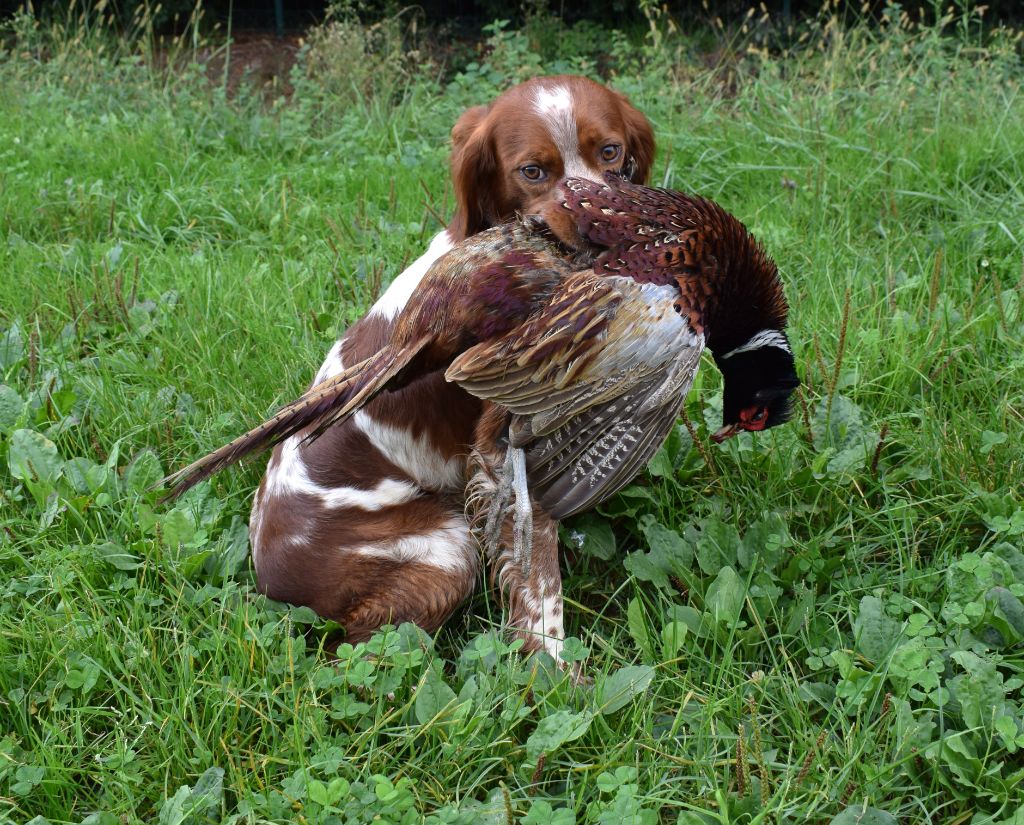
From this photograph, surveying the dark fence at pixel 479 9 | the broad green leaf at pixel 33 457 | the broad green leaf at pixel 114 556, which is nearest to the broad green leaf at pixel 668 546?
the broad green leaf at pixel 114 556

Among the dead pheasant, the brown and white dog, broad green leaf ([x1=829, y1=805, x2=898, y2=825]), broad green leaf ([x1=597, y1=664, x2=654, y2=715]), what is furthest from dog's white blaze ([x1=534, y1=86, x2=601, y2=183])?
broad green leaf ([x1=829, y1=805, x2=898, y2=825])

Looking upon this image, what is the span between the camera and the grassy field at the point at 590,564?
210 cm

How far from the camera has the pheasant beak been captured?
2707 millimetres

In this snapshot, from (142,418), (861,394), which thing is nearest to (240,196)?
(142,418)

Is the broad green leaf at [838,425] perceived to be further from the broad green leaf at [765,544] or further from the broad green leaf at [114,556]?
the broad green leaf at [114,556]

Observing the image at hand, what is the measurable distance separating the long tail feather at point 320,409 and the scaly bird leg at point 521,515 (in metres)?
0.34

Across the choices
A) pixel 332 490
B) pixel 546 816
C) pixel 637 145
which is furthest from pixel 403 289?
pixel 546 816

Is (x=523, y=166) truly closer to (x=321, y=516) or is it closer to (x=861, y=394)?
(x=321, y=516)

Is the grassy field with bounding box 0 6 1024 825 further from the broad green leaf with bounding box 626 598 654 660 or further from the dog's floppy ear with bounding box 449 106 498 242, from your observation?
the dog's floppy ear with bounding box 449 106 498 242

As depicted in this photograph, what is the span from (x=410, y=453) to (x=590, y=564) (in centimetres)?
58

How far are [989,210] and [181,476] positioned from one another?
3268 mm

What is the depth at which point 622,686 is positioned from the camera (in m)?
2.24

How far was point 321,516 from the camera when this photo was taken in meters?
2.54

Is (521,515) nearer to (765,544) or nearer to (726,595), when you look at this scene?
(726,595)
